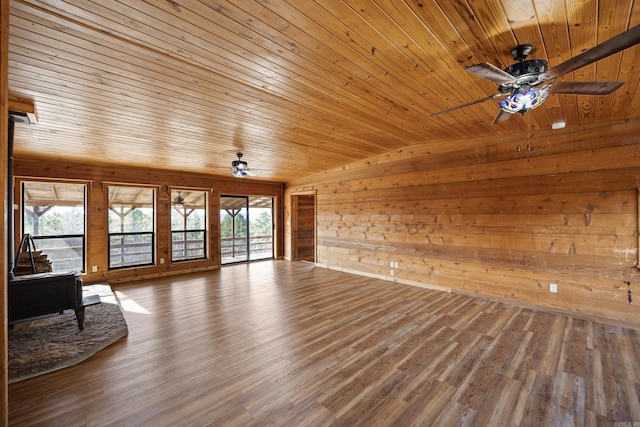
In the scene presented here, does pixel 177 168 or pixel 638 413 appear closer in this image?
pixel 638 413

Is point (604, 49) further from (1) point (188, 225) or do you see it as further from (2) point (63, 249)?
(2) point (63, 249)

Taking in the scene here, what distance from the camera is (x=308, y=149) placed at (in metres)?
4.95

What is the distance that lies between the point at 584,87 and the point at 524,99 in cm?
36

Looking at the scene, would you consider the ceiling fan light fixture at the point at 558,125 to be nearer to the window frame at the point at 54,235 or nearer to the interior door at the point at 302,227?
the interior door at the point at 302,227

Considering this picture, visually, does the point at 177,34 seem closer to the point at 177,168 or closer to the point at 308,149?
the point at 308,149

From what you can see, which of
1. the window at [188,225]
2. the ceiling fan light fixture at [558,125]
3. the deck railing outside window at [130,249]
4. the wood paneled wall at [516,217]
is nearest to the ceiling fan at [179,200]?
the window at [188,225]

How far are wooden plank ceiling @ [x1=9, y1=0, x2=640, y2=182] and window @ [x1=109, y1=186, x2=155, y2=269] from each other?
2052 millimetres

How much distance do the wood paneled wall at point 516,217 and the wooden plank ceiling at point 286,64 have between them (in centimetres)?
52

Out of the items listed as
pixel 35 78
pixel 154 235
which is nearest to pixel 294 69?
pixel 35 78

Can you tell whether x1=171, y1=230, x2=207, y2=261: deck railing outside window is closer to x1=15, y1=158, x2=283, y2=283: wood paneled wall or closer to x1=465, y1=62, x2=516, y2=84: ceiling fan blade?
x1=15, y1=158, x2=283, y2=283: wood paneled wall

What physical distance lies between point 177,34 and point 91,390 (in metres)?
2.82

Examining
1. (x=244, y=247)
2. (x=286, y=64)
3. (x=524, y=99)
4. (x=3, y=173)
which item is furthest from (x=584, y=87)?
(x=244, y=247)

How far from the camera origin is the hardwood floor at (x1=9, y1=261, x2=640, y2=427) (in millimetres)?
1875

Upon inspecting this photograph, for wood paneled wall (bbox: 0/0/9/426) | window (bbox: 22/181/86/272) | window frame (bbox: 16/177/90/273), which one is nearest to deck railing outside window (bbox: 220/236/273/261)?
window frame (bbox: 16/177/90/273)
